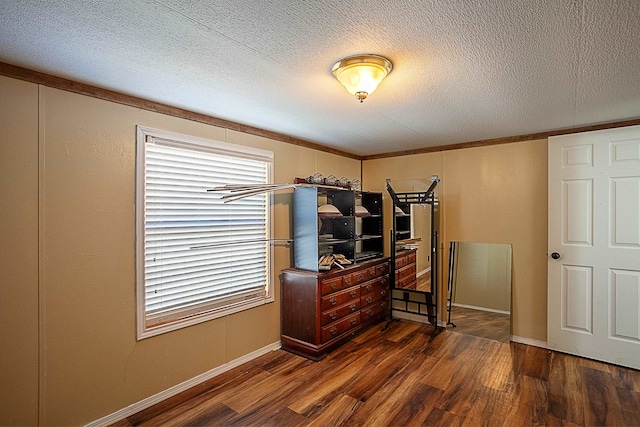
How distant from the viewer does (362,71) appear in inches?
→ 72.2

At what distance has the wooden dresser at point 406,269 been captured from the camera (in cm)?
430

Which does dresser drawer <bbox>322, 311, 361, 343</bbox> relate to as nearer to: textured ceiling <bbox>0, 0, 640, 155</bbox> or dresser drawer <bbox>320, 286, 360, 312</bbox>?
dresser drawer <bbox>320, 286, 360, 312</bbox>

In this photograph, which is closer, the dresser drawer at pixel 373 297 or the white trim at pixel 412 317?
the dresser drawer at pixel 373 297

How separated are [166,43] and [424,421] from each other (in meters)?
2.86

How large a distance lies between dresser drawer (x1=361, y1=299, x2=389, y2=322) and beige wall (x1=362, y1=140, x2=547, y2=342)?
33.8 inches

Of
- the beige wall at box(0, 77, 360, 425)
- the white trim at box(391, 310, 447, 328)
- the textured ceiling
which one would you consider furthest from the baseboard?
the textured ceiling

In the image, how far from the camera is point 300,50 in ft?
5.69

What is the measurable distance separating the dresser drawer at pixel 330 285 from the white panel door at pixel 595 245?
225 cm

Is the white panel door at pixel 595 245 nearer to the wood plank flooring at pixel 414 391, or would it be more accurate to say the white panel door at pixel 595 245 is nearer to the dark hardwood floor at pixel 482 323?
the wood plank flooring at pixel 414 391

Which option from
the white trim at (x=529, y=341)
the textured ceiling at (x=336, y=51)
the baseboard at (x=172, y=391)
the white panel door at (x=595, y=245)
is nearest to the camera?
the textured ceiling at (x=336, y=51)

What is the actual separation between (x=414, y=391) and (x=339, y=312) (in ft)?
3.62

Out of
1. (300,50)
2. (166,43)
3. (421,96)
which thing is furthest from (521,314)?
(166,43)

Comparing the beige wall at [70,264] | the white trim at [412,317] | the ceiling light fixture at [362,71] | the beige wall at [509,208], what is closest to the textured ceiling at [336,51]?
the ceiling light fixture at [362,71]

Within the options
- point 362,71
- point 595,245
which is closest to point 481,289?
point 595,245
